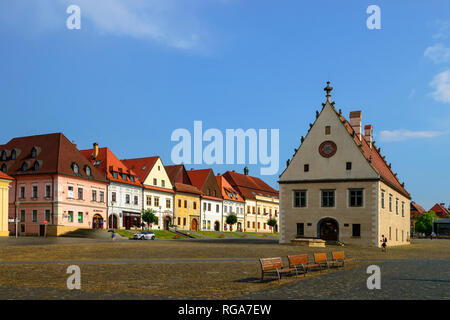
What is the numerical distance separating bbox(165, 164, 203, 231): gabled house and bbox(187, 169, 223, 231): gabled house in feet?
4.77

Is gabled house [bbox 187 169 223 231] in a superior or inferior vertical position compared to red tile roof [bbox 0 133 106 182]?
inferior

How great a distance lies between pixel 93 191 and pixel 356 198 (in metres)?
36.3

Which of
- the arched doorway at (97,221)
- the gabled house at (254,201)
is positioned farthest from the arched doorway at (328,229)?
the gabled house at (254,201)

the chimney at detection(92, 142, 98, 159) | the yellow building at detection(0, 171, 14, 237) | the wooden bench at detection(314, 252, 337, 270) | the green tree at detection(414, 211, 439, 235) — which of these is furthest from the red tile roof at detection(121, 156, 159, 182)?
the green tree at detection(414, 211, 439, 235)

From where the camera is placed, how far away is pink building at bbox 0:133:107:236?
6238 centimetres

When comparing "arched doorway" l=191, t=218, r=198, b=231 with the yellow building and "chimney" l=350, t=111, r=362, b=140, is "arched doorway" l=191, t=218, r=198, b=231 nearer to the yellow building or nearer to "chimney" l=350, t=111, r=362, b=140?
the yellow building

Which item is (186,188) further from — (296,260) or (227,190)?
(296,260)

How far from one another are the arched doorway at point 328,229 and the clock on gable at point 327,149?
6450 millimetres

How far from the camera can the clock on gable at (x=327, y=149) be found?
5056 centimetres

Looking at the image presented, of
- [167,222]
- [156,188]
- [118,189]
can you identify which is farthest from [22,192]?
[167,222]
